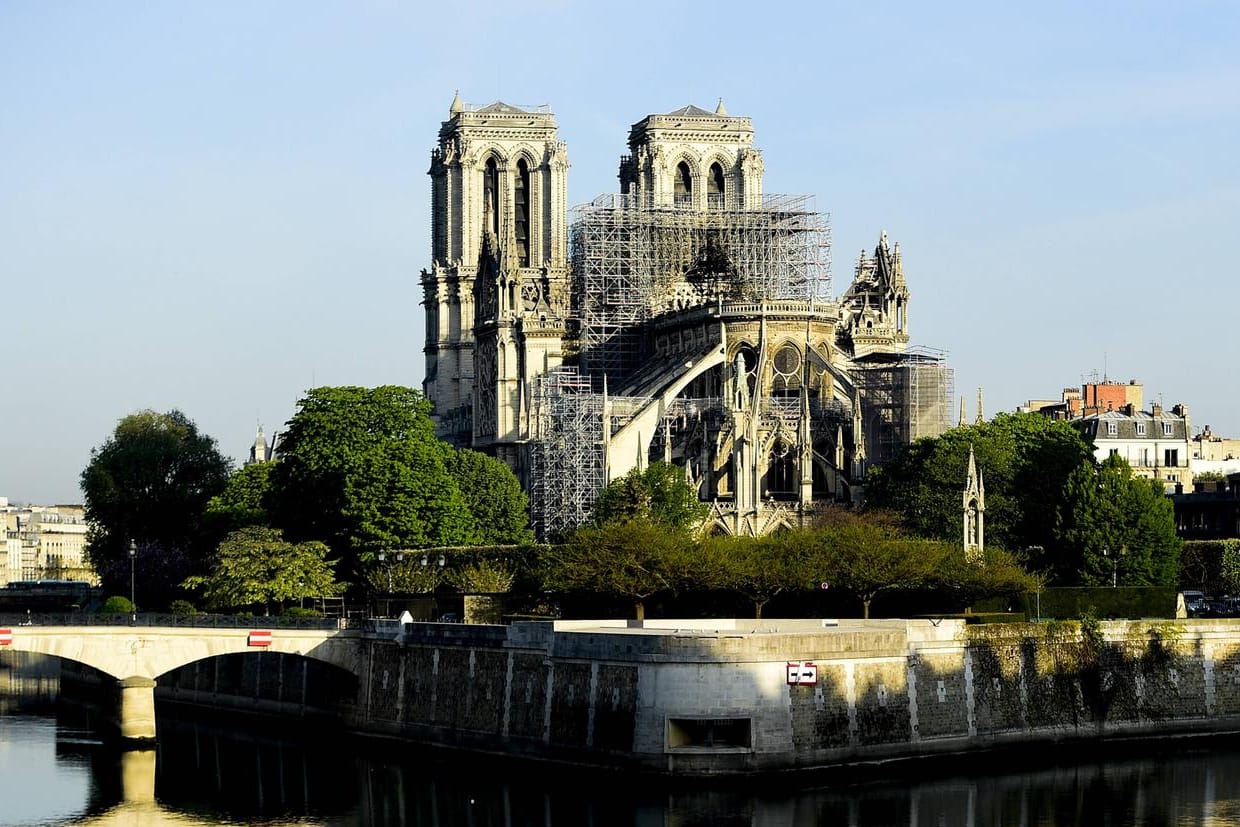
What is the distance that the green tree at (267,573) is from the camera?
280ft

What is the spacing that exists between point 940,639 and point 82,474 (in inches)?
2728

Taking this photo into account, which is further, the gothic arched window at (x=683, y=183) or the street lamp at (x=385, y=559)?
the gothic arched window at (x=683, y=183)

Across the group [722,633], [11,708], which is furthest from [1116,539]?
[11,708]

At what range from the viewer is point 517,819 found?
56438 mm

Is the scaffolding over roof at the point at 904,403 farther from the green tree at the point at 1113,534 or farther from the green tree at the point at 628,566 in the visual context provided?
the green tree at the point at 628,566

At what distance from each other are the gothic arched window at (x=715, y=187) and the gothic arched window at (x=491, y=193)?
39.4ft

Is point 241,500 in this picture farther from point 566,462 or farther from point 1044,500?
point 1044,500

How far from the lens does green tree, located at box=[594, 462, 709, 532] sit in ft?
301

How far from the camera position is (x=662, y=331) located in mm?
120125

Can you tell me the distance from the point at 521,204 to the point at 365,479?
50.1 metres

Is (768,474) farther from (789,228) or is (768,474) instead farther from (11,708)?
(11,708)

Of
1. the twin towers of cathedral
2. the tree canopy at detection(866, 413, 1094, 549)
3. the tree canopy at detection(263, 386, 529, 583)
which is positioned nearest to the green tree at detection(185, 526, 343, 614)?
the tree canopy at detection(263, 386, 529, 583)

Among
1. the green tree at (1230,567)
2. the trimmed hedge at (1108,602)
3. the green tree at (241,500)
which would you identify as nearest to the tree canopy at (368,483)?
the green tree at (241,500)

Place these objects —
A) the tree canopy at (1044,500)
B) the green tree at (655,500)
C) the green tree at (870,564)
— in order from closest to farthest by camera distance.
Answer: the green tree at (870,564) → the tree canopy at (1044,500) → the green tree at (655,500)
